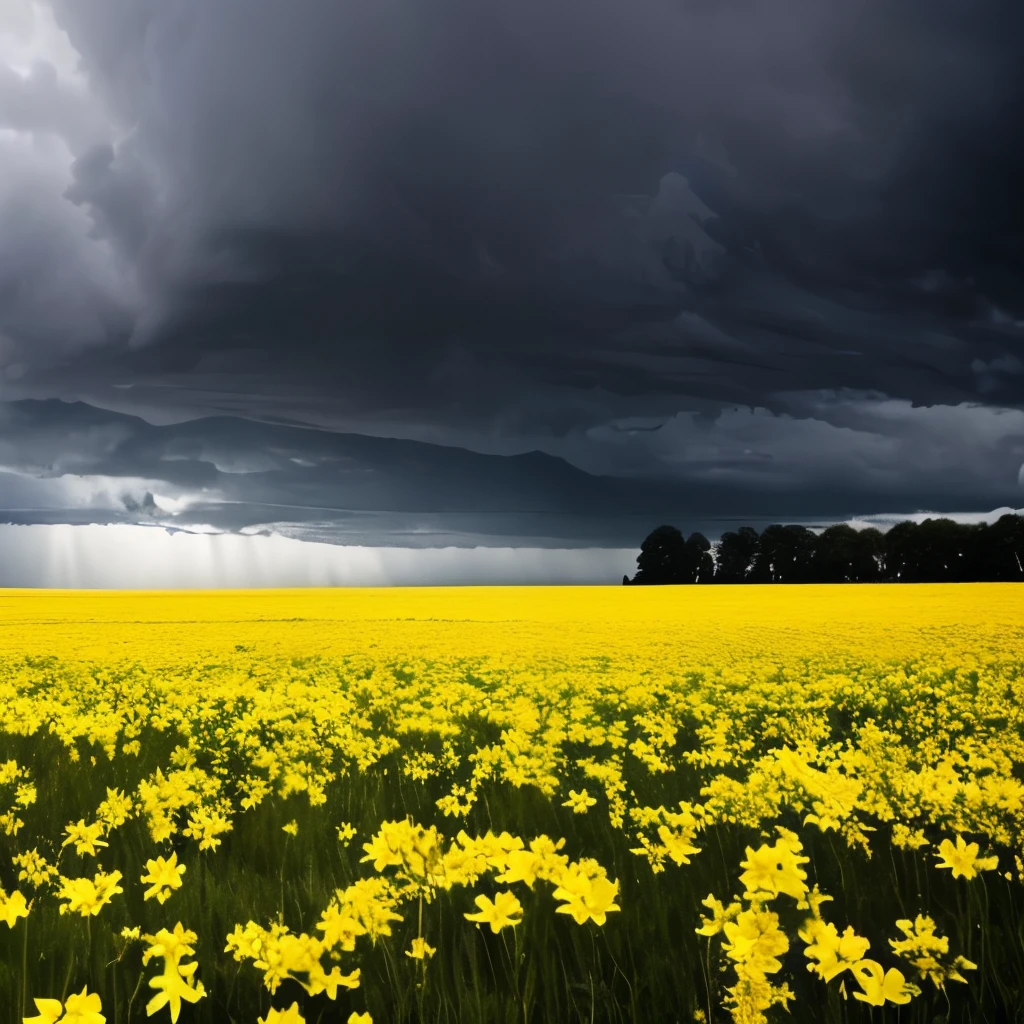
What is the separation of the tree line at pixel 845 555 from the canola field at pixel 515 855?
6701 centimetres

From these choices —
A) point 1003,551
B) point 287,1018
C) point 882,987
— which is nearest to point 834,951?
point 882,987

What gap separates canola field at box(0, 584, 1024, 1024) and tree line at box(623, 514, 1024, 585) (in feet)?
220

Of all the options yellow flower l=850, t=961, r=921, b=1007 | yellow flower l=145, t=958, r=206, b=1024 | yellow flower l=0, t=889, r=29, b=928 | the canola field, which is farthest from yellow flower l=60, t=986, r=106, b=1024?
yellow flower l=850, t=961, r=921, b=1007

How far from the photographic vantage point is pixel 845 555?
7762 cm

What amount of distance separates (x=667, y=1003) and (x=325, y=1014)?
1.37 metres

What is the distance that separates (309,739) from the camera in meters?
8.23

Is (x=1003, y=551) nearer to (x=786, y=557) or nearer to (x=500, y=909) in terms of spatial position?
(x=786, y=557)

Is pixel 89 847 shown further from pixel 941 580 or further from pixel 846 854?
pixel 941 580

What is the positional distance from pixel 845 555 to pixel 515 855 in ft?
270

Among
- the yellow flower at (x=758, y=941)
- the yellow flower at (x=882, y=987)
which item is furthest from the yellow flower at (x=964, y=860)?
the yellow flower at (x=758, y=941)

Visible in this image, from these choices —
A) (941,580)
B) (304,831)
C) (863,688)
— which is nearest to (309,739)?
(304,831)

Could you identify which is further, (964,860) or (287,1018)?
(964,860)

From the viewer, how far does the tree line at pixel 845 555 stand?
71000mm

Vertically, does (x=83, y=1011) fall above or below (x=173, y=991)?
above
